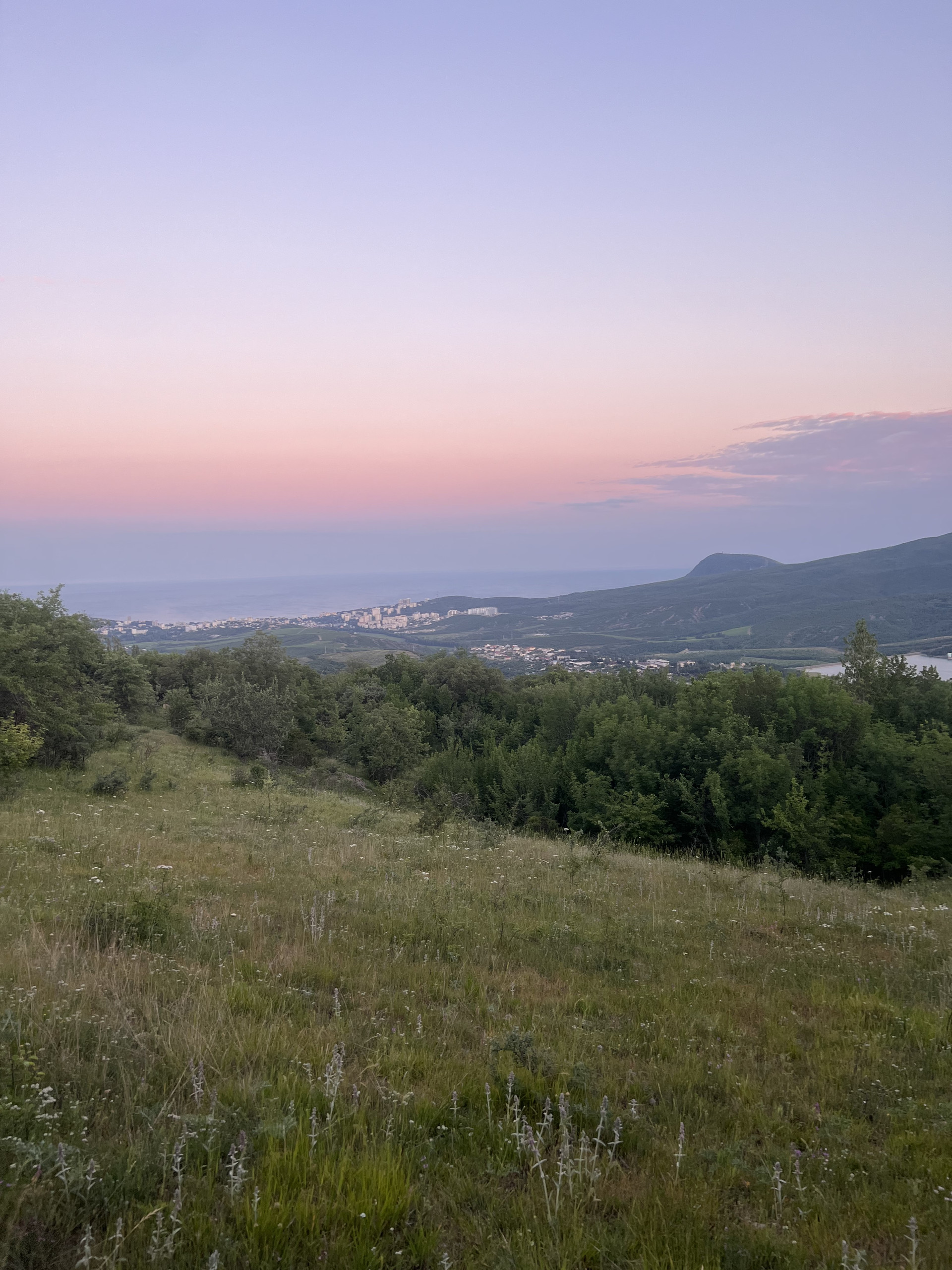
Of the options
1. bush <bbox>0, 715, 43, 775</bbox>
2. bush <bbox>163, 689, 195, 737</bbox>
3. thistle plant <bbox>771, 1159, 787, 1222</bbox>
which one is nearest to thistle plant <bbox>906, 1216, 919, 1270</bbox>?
thistle plant <bbox>771, 1159, 787, 1222</bbox>

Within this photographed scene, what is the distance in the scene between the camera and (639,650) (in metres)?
172

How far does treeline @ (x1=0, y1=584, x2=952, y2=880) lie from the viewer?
90.8 feet

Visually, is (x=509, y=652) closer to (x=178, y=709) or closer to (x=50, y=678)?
(x=178, y=709)

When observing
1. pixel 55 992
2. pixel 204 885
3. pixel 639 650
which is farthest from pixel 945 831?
pixel 639 650

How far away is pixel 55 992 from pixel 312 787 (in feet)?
110

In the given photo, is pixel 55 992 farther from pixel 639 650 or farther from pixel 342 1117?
pixel 639 650

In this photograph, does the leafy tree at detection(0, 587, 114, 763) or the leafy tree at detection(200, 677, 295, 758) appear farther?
the leafy tree at detection(200, 677, 295, 758)

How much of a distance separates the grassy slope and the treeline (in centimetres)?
1284

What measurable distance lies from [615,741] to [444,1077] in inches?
1584

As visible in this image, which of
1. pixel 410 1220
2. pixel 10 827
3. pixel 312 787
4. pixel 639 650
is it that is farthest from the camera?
pixel 639 650

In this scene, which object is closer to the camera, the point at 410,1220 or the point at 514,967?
the point at 410,1220

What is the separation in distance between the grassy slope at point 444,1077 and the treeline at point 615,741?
12838 mm

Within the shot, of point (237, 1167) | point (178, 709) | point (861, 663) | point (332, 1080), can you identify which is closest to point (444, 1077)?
A: point (332, 1080)

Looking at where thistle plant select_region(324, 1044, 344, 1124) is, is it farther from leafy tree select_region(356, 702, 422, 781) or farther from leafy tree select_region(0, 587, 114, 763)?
leafy tree select_region(356, 702, 422, 781)
